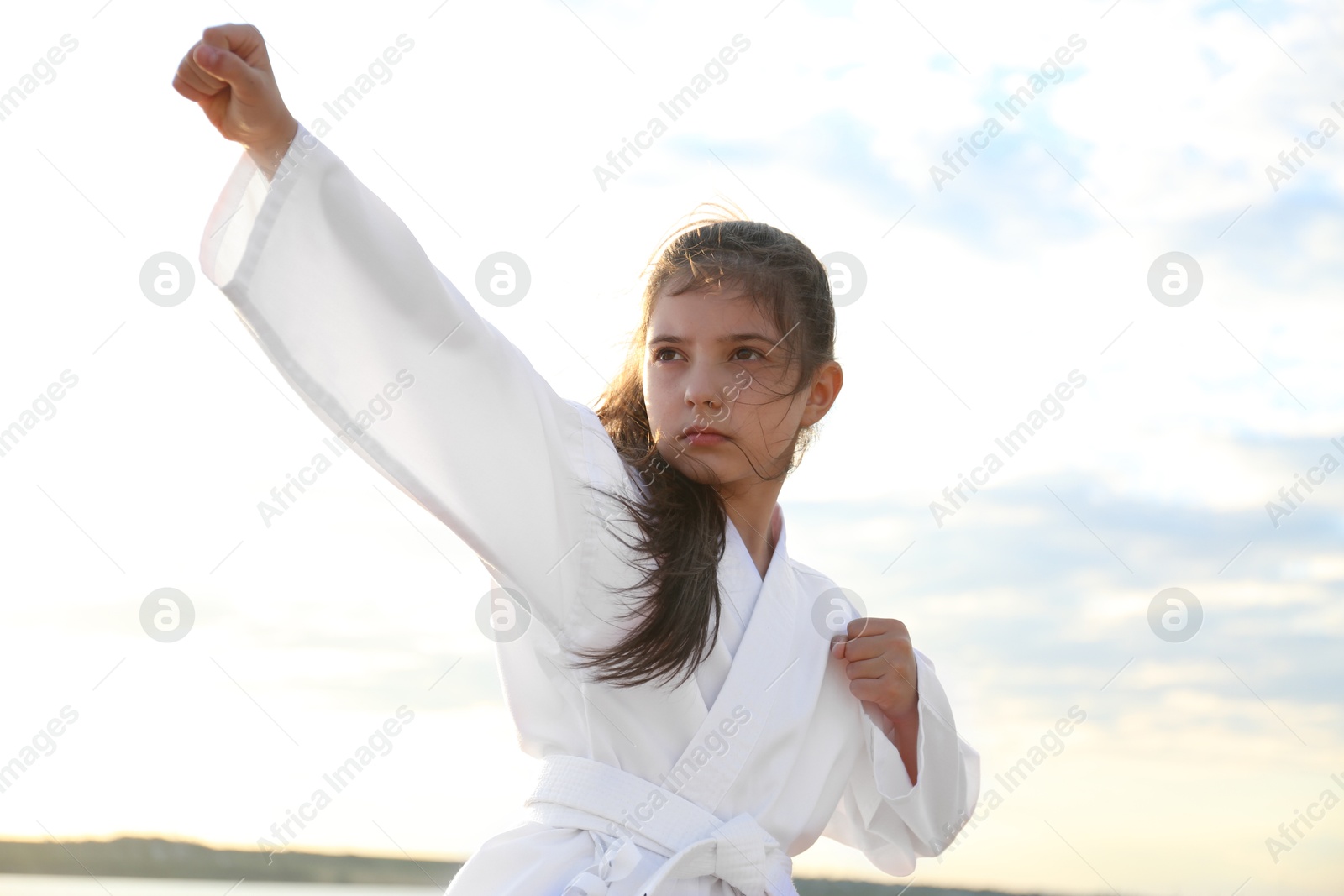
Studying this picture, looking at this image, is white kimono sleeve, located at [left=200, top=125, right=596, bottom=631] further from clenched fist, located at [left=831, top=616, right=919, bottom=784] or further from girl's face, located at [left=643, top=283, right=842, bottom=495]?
clenched fist, located at [left=831, top=616, right=919, bottom=784]

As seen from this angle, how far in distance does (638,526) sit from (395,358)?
545 mm

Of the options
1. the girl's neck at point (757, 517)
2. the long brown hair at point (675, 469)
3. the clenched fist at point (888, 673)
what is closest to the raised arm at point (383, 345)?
the long brown hair at point (675, 469)

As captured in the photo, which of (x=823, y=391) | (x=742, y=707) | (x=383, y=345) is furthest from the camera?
(x=823, y=391)

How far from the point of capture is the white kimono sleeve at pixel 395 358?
173 cm

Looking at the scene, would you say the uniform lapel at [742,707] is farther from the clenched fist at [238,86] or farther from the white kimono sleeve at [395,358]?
the clenched fist at [238,86]

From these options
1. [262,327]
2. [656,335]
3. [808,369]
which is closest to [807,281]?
[808,369]

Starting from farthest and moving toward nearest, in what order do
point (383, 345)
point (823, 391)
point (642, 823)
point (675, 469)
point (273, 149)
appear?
point (823, 391)
point (675, 469)
point (642, 823)
point (383, 345)
point (273, 149)

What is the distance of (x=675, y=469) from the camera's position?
231cm

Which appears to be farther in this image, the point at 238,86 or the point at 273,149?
the point at 273,149

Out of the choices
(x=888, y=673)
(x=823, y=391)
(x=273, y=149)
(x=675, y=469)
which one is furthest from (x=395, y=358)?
(x=888, y=673)

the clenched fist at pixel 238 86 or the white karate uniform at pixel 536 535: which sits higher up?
the clenched fist at pixel 238 86

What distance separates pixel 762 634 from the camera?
7.57 feet

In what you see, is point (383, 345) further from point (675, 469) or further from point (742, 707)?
point (742, 707)

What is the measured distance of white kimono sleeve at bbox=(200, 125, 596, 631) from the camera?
1733 millimetres
